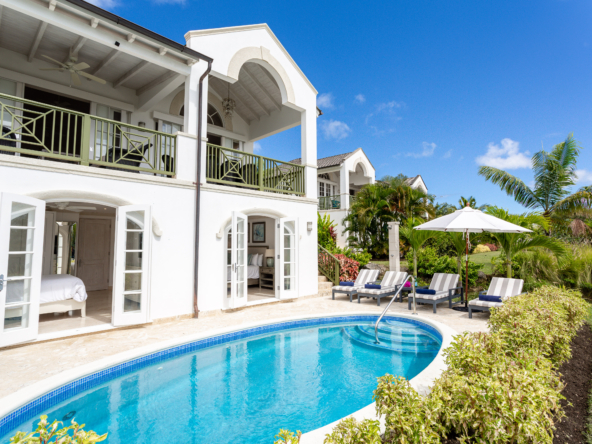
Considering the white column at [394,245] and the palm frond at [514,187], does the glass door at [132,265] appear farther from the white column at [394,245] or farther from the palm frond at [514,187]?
the palm frond at [514,187]

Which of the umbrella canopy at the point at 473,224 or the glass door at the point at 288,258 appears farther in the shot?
the glass door at the point at 288,258

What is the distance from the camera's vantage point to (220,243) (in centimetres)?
923

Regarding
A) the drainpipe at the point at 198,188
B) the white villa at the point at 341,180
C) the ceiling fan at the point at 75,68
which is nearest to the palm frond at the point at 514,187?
the white villa at the point at 341,180

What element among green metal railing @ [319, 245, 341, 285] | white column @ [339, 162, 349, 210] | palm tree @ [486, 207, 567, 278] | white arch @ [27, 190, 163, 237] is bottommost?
green metal railing @ [319, 245, 341, 285]

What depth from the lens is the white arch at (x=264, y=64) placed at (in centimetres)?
967

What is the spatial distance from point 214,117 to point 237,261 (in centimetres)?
641

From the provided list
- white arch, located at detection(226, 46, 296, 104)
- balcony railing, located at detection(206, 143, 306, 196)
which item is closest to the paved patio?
balcony railing, located at detection(206, 143, 306, 196)

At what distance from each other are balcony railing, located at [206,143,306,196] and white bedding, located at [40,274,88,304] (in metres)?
4.08

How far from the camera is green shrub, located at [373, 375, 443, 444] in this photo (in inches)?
94.2

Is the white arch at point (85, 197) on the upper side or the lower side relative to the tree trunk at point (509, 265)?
upper

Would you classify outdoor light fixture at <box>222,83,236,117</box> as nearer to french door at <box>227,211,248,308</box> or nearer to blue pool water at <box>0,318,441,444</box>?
french door at <box>227,211,248,308</box>

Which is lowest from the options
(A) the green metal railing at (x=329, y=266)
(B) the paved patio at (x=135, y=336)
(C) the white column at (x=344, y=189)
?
(B) the paved patio at (x=135, y=336)

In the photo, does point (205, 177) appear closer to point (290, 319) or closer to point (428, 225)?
point (290, 319)

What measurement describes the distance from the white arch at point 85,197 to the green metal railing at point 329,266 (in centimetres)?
667
